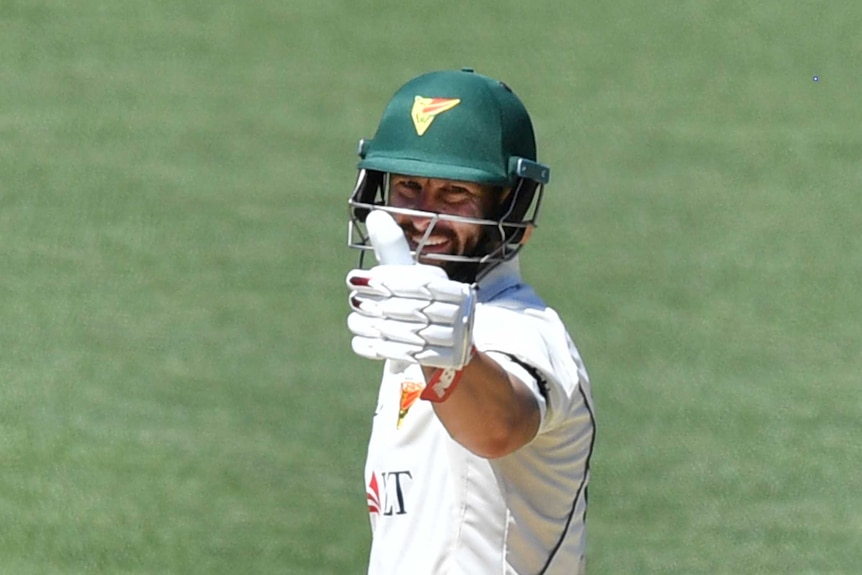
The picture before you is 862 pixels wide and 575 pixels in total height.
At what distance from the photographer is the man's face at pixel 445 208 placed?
256cm

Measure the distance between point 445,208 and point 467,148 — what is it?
0.37ft

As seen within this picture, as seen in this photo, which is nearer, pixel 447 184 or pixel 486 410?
pixel 486 410

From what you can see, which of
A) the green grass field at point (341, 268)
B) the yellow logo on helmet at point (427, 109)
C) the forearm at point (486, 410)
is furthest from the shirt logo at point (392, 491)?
the green grass field at point (341, 268)

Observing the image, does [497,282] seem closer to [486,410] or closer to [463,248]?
[463,248]

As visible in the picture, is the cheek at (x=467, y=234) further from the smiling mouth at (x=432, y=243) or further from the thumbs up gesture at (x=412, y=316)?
Answer: the thumbs up gesture at (x=412, y=316)

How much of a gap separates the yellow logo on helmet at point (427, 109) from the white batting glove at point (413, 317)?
0.54 meters

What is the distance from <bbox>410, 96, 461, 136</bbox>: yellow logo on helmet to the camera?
8.48 feet

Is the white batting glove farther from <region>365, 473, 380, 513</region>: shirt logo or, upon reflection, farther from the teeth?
<region>365, 473, 380, 513</region>: shirt logo

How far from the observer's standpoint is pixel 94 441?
5.69 metres

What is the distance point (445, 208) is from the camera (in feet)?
8.51

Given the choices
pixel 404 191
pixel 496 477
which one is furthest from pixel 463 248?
pixel 496 477

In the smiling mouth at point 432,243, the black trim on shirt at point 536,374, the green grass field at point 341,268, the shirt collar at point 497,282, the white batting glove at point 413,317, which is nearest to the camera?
the white batting glove at point 413,317

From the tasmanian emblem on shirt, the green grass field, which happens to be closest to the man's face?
the tasmanian emblem on shirt

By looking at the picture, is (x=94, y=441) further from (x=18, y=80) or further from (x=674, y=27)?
(x=674, y=27)
